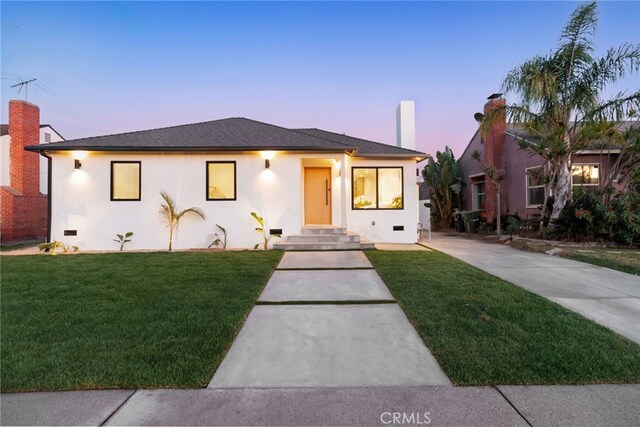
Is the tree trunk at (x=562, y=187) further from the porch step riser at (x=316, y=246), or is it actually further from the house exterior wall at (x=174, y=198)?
the house exterior wall at (x=174, y=198)

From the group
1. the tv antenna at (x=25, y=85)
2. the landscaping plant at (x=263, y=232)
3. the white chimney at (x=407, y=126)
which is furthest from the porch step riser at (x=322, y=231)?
the tv antenna at (x=25, y=85)

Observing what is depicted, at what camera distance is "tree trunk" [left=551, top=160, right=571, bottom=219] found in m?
9.24

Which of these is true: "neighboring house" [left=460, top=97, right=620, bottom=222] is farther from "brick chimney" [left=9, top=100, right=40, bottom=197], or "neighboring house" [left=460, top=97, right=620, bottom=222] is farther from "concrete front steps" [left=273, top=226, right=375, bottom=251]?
"brick chimney" [left=9, top=100, right=40, bottom=197]

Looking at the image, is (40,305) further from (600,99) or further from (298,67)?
(600,99)

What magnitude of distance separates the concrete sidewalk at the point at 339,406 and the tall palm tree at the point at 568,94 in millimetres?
9690

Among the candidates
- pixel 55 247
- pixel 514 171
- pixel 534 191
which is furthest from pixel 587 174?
pixel 55 247

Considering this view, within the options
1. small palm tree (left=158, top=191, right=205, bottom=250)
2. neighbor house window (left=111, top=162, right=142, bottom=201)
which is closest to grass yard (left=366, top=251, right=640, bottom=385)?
small palm tree (left=158, top=191, right=205, bottom=250)

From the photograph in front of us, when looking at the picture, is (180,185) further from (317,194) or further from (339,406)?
(339,406)

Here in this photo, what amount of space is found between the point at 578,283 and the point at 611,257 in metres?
3.30

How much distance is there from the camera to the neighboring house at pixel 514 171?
11.0 metres

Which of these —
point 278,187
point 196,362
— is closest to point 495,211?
point 278,187

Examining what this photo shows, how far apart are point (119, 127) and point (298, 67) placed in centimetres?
1426

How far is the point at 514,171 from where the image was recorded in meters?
12.7

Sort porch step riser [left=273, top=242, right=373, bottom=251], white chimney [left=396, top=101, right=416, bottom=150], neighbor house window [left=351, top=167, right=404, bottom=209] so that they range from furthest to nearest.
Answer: white chimney [left=396, top=101, right=416, bottom=150]
neighbor house window [left=351, top=167, right=404, bottom=209]
porch step riser [left=273, top=242, right=373, bottom=251]
